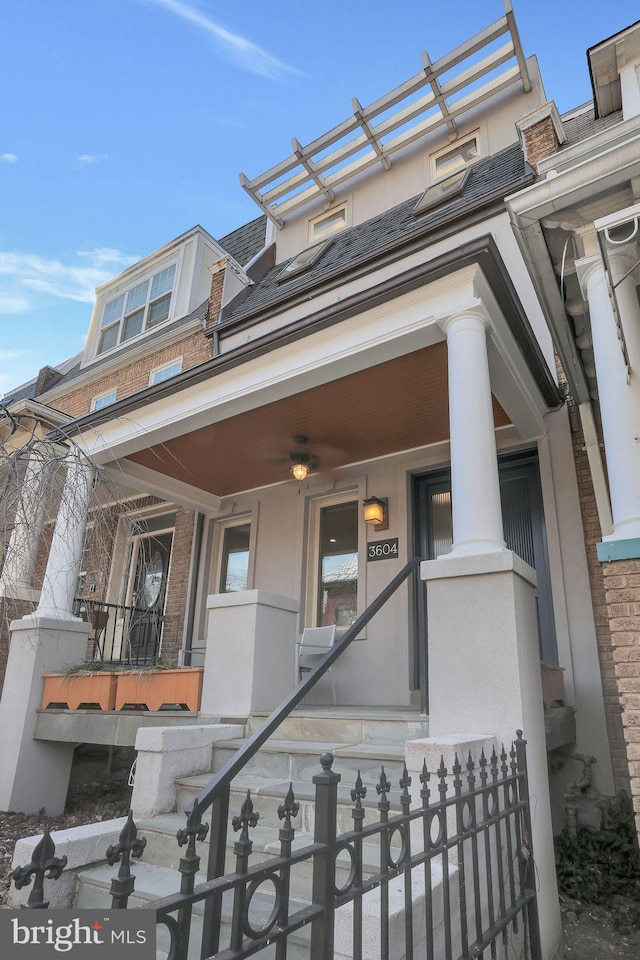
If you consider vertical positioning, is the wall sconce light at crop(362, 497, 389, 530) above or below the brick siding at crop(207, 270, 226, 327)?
below

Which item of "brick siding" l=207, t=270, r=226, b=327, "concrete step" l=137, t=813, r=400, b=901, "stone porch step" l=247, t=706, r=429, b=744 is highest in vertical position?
"brick siding" l=207, t=270, r=226, b=327

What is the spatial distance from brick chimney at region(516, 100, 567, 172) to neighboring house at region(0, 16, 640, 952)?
29 mm

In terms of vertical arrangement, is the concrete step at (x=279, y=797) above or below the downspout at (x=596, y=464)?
below

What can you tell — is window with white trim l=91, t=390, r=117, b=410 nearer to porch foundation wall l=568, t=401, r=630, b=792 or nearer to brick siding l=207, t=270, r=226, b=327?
brick siding l=207, t=270, r=226, b=327

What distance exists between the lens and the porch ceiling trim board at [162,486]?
718 centimetres

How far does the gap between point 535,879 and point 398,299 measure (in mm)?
3828

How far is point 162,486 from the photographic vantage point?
7.78 metres

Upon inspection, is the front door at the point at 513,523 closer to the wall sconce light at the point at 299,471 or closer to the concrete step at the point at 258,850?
the wall sconce light at the point at 299,471

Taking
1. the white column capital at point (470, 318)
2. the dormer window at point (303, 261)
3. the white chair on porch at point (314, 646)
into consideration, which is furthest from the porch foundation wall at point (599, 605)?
the dormer window at point (303, 261)

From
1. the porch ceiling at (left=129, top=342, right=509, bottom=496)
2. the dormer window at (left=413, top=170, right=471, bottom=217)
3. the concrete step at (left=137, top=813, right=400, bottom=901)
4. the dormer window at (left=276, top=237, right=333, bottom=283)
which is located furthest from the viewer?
the dormer window at (left=276, top=237, right=333, bottom=283)

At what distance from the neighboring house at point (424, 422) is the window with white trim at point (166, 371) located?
40 mm

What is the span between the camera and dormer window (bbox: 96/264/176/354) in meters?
11.3

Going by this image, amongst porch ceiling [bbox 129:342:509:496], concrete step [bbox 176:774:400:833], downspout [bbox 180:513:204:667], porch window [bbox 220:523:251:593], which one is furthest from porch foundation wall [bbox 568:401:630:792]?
downspout [bbox 180:513:204:667]

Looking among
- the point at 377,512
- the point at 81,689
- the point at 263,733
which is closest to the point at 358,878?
the point at 263,733
